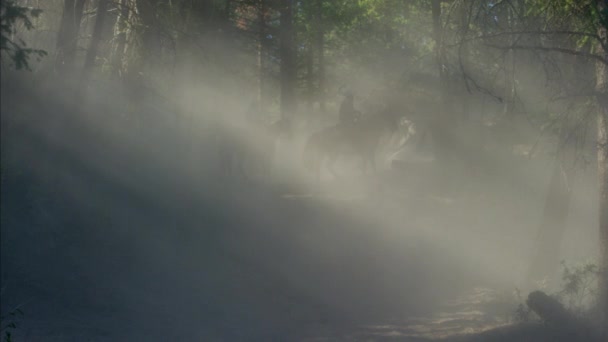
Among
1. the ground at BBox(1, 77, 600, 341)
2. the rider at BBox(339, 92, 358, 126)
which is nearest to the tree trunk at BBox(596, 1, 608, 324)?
the ground at BBox(1, 77, 600, 341)

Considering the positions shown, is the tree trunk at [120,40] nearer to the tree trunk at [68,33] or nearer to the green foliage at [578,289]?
the tree trunk at [68,33]

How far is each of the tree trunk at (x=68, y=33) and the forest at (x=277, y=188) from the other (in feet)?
0.18

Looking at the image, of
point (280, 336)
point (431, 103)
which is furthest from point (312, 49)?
point (280, 336)

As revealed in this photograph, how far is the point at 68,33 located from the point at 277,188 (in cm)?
999

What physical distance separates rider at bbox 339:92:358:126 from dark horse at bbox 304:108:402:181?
0.40 feet

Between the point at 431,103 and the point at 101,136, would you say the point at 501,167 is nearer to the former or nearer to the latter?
the point at 431,103

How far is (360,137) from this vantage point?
21.5 meters

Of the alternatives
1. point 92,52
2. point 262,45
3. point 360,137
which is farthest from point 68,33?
point 262,45

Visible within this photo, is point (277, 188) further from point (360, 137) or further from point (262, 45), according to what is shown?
point (262, 45)

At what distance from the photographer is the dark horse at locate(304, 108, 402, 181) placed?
70.2ft

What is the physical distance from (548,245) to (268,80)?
1663 cm

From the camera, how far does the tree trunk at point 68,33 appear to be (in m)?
13.5

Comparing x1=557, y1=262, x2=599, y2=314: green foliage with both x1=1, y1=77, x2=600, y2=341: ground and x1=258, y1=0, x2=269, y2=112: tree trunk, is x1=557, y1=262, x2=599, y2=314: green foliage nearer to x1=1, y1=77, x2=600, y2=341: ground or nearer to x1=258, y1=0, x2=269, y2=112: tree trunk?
x1=1, y1=77, x2=600, y2=341: ground

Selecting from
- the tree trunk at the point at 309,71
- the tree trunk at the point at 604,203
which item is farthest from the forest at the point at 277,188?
the tree trunk at the point at 309,71
